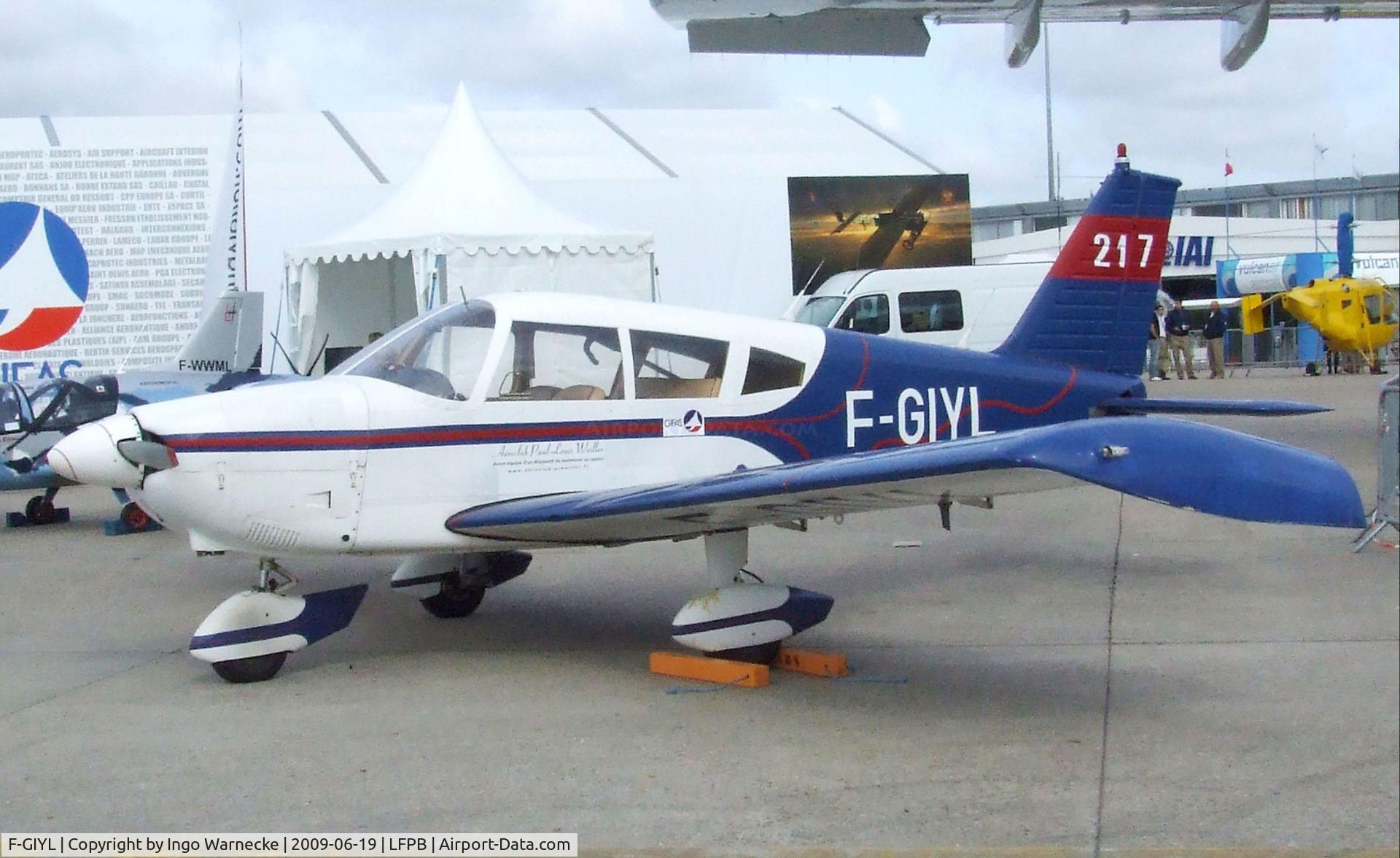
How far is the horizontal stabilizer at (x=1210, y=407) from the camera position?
22.9 ft

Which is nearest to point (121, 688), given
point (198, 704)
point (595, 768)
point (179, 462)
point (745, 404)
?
point (198, 704)

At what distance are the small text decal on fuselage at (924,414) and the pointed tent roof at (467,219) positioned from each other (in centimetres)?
740

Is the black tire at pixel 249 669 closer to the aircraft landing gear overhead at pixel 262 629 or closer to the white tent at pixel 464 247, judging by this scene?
the aircraft landing gear overhead at pixel 262 629

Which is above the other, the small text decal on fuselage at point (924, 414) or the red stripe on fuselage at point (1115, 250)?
the red stripe on fuselage at point (1115, 250)

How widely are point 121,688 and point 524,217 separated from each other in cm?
864

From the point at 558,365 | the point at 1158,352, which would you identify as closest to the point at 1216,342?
the point at 1158,352

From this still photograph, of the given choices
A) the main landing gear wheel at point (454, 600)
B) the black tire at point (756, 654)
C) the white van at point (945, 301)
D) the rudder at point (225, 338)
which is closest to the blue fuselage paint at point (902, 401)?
the black tire at point (756, 654)

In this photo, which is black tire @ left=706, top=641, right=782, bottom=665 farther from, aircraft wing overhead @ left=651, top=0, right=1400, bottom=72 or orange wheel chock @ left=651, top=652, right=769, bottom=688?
aircraft wing overhead @ left=651, top=0, right=1400, bottom=72

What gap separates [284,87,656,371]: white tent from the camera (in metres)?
13.2

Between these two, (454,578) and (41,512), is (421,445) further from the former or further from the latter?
(41,512)

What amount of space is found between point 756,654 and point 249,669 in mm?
2180

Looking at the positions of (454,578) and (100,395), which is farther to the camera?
(100,395)

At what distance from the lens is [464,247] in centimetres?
1316

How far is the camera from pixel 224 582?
27.3 ft
